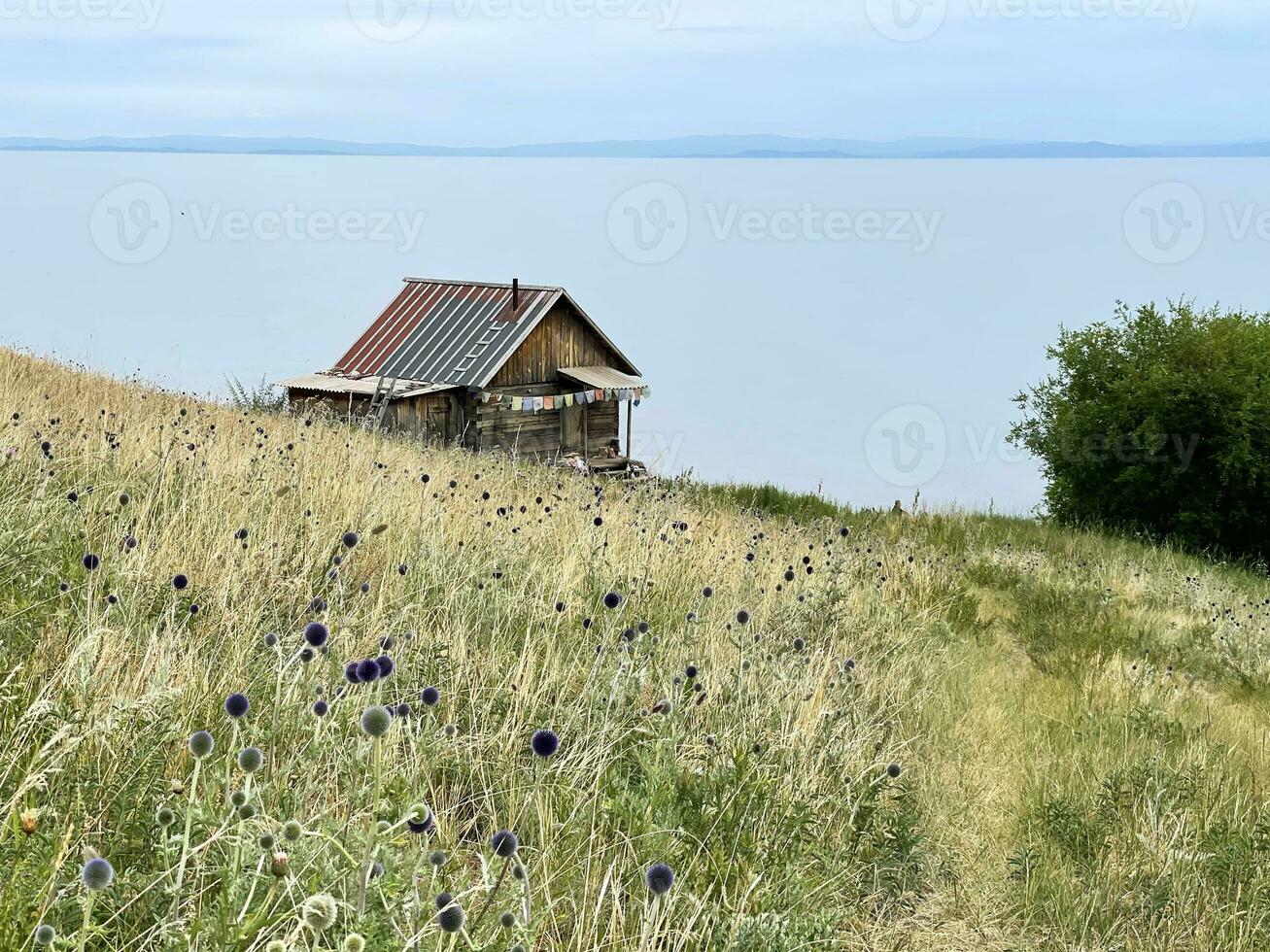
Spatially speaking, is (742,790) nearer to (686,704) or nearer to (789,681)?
(686,704)

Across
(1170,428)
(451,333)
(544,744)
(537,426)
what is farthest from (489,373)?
(544,744)

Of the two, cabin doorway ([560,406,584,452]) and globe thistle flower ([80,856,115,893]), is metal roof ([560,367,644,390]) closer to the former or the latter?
cabin doorway ([560,406,584,452])

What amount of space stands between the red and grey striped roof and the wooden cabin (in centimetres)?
3

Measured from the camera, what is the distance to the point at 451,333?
102 ft

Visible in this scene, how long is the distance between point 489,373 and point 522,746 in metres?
26.1

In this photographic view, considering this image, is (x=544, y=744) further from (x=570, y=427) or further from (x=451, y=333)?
(x=570, y=427)

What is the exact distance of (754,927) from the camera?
2686mm

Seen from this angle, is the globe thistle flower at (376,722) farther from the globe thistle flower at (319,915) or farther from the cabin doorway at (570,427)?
the cabin doorway at (570,427)

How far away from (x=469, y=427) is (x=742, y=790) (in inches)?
1064

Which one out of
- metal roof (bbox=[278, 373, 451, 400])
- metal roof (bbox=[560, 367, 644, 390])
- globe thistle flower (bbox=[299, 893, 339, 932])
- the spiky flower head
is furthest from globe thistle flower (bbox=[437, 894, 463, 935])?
metal roof (bbox=[560, 367, 644, 390])

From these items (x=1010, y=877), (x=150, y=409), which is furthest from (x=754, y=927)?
(x=150, y=409)

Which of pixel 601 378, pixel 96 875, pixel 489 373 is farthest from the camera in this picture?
pixel 601 378

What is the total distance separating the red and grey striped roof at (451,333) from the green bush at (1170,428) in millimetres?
14290

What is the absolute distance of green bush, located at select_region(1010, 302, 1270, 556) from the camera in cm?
2755
